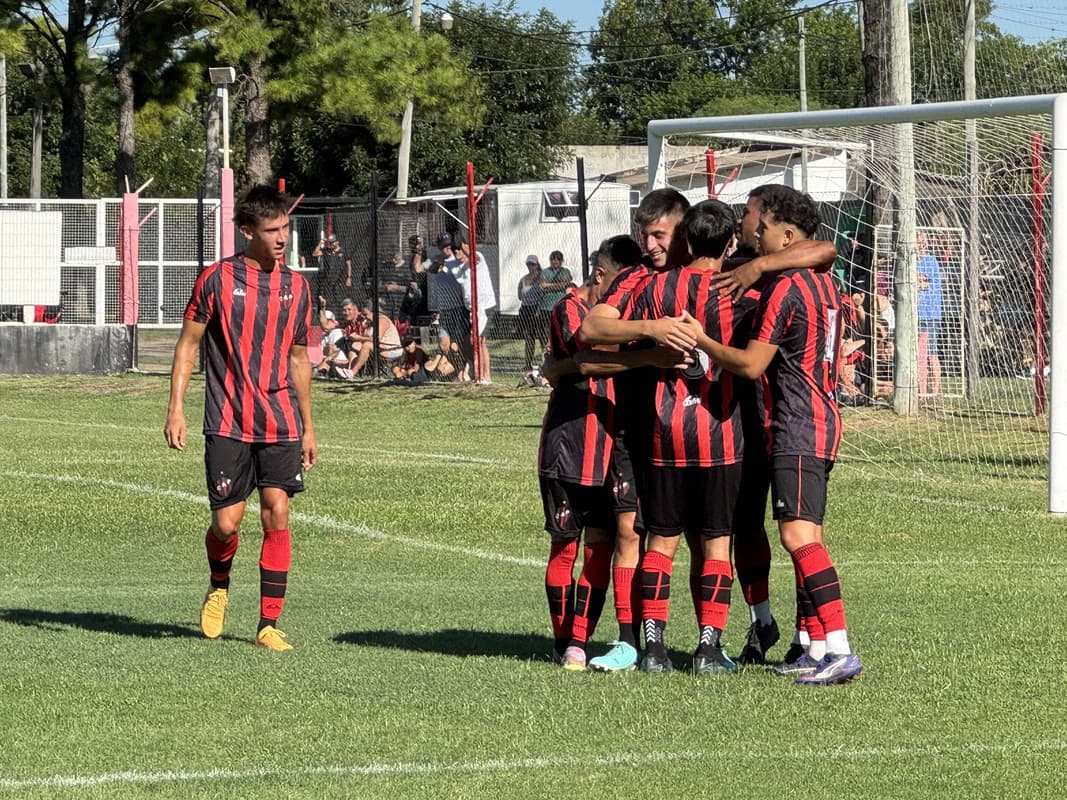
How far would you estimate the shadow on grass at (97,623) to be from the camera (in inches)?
332

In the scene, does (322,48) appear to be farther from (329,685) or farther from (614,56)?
(614,56)

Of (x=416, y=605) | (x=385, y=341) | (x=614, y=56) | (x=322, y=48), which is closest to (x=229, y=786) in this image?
(x=416, y=605)

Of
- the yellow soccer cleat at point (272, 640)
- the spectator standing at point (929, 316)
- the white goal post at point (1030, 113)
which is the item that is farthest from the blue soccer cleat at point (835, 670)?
the spectator standing at point (929, 316)

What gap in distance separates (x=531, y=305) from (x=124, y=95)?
13.9 m

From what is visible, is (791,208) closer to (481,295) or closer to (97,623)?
(97,623)

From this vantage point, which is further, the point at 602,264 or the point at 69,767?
the point at 602,264

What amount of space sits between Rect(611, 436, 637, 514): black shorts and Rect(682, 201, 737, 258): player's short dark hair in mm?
871

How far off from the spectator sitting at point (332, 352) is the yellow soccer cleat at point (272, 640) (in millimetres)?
17581

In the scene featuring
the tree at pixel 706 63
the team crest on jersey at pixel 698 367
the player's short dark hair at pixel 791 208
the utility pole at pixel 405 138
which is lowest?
the team crest on jersey at pixel 698 367

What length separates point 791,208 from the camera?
23.0 feet

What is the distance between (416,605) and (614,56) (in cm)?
10723

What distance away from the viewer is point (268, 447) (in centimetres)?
795

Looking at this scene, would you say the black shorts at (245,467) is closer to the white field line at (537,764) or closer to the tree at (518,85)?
the white field line at (537,764)

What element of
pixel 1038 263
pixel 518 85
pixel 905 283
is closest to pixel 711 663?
pixel 1038 263
